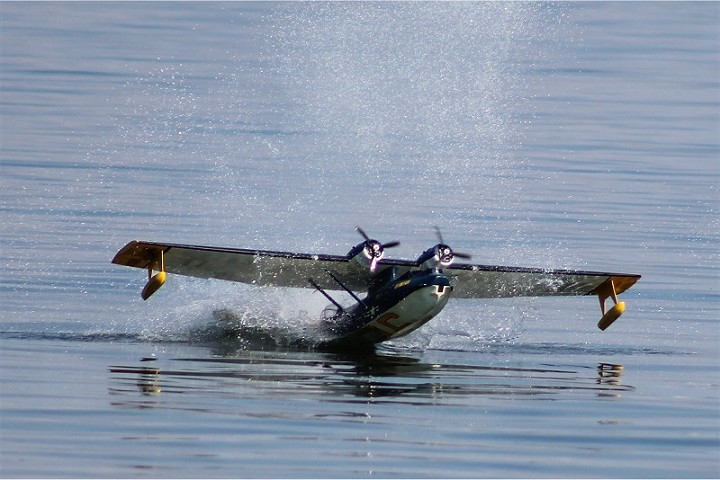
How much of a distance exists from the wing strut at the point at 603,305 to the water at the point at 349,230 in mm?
407

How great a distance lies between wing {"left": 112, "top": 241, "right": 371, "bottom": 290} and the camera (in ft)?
84.8

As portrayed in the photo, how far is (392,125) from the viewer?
69.8 metres

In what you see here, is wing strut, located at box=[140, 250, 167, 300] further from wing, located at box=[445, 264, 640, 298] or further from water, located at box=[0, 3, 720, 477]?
wing, located at box=[445, 264, 640, 298]

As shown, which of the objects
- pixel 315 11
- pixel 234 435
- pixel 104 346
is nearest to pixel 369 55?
A: pixel 315 11

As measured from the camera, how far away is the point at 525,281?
1108 inches

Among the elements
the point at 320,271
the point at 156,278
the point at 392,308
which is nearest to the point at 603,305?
the point at 392,308

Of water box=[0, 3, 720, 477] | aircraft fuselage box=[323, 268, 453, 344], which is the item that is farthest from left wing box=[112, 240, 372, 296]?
water box=[0, 3, 720, 477]

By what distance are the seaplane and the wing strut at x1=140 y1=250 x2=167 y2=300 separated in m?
0.02

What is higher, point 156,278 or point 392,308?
point 156,278

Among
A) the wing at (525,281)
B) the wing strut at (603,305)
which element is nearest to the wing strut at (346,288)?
the wing at (525,281)

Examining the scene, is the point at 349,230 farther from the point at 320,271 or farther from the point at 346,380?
the point at 346,380

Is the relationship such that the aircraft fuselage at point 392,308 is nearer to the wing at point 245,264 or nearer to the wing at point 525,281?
the wing at point 245,264

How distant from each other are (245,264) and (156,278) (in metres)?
1.92

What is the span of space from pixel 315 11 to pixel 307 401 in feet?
275
